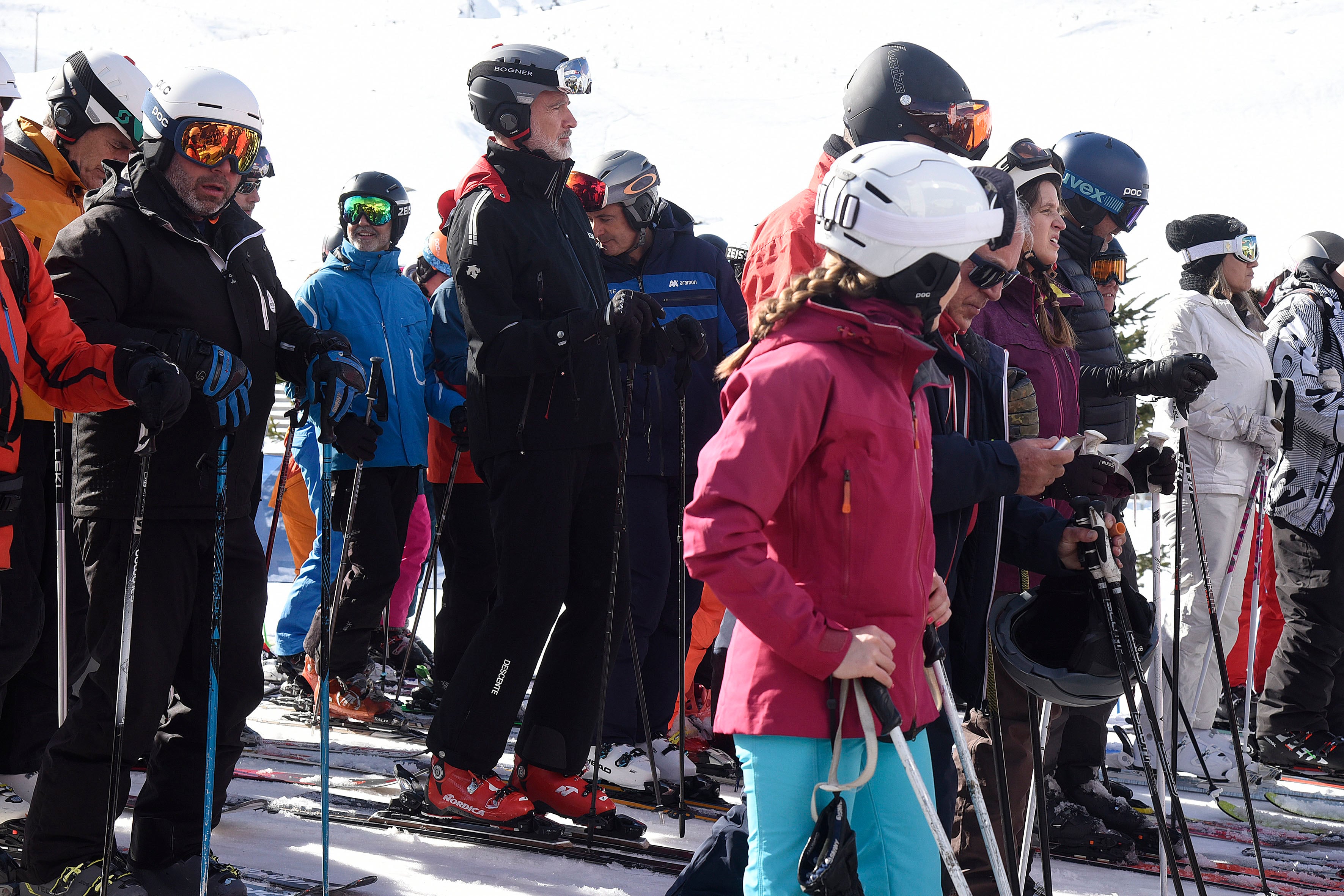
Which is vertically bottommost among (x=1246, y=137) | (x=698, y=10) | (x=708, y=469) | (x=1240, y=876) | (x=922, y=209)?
(x=1240, y=876)

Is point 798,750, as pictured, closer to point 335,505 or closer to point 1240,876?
point 1240,876

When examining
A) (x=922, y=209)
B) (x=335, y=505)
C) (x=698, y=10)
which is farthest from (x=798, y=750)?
(x=698, y=10)

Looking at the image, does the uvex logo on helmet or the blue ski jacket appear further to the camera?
Result: the blue ski jacket

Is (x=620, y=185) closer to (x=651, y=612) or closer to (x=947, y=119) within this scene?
(x=651, y=612)

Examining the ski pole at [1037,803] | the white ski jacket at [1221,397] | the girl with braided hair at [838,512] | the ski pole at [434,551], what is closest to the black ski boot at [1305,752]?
the white ski jacket at [1221,397]

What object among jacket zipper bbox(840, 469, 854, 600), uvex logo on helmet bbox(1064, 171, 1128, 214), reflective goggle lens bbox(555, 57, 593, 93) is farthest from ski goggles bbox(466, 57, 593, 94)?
jacket zipper bbox(840, 469, 854, 600)

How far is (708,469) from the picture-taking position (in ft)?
8.51

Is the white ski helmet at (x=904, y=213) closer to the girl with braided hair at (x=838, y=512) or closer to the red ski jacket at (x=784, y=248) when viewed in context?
the girl with braided hair at (x=838, y=512)

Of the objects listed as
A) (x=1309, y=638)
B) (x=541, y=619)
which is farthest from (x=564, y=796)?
(x=1309, y=638)

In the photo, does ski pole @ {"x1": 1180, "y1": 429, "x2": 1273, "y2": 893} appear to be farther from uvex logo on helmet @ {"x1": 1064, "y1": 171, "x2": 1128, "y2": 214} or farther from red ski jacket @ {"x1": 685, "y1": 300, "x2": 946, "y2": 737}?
red ski jacket @ {"x1": 685, "y1": 300, "x2": 946, "y2": 737}

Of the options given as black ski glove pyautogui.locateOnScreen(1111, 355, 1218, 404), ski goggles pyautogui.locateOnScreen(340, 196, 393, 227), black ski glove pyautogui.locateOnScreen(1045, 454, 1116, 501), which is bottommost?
black ski glove pyautogui.locateOnScreen(1045, 454, 1116, 501)

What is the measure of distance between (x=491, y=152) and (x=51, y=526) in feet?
6.27

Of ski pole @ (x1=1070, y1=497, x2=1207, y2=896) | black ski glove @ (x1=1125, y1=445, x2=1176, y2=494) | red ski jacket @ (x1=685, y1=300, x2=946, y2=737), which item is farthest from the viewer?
black ski glove @ (x1=1125, y1=445, x2=1176, y2=494)

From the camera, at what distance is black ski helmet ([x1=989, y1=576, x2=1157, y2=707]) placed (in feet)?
10.8
